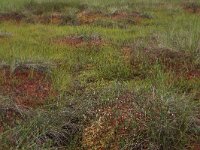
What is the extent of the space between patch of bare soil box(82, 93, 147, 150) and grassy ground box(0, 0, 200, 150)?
2cm

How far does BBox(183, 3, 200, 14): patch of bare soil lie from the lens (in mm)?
21828

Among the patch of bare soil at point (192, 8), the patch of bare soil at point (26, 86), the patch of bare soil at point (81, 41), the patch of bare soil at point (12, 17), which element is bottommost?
the patch of bare soil at point (192, 8)

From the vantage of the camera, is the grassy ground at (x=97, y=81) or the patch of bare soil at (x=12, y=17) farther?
the patch of bare soil at (x=12, y=17)

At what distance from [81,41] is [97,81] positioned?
169 inches

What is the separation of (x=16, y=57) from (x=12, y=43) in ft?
7.78

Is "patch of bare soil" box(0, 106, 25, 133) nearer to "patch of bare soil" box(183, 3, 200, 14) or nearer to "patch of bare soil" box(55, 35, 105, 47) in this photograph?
"patch of bare soil" box(55, 35, 105, 47)

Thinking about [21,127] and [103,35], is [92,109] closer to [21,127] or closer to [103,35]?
[21,127]

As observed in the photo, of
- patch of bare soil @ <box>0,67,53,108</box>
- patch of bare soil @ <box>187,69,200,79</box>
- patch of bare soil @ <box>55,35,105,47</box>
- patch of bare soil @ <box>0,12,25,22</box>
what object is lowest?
patch of bare soil @ <box>0,12,25,22</box>

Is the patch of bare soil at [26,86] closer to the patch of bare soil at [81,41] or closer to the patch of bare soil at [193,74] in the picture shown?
the patch of bare soil at [193,74]

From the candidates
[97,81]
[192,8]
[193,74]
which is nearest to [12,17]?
A: [192,8]

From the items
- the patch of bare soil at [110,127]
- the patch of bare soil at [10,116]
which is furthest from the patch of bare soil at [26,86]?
the patch of bare soil at [110,127]

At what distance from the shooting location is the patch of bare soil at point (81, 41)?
1402cm

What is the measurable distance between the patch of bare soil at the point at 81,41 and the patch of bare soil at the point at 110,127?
6.36 meters

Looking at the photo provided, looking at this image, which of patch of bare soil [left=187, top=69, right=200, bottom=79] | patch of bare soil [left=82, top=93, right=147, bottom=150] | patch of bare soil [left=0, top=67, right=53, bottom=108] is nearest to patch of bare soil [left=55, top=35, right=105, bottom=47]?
patch of bare soil [left=0, top=67, right=53, bottom=108]
